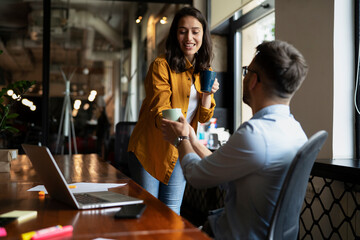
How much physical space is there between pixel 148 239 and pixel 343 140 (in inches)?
71.1

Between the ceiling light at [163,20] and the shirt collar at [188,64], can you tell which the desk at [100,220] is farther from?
the ceiling light at [163,20]

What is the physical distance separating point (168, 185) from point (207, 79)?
569 mm

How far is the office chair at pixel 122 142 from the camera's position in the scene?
4066 millimetres

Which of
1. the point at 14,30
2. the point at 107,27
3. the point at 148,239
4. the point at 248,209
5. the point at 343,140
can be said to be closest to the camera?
the point at 148,239

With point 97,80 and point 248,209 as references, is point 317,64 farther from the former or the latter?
point 97,80

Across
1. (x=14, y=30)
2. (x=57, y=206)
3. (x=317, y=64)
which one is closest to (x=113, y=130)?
(x=14, y=30)

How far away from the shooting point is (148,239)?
0.92m

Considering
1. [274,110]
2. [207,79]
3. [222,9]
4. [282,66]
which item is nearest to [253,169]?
[274,110]

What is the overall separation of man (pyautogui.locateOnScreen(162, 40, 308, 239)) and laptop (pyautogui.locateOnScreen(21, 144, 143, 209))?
0.26 m

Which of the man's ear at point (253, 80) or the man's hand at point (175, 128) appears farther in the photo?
the man's hand at point (175, 128)

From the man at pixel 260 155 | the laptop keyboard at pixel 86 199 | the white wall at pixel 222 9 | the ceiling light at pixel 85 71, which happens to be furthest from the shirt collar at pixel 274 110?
the ceiling light at pixel 85 71

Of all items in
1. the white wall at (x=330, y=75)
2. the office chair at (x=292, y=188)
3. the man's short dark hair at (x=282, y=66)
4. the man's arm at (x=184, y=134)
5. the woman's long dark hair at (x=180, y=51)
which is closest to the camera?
the office chair at (x=292, y=188)

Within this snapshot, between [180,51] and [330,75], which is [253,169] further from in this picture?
[330,75]

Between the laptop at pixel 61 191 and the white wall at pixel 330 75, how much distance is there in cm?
151
